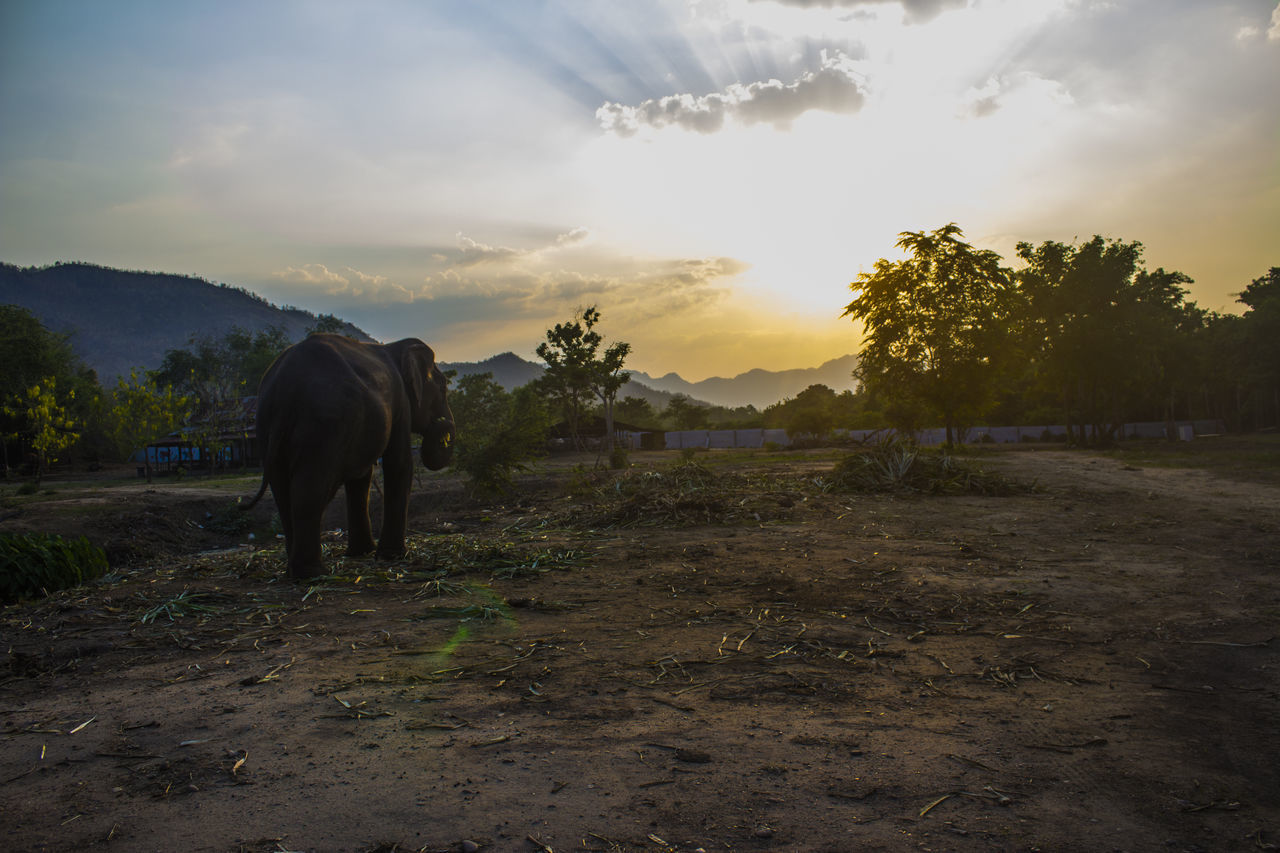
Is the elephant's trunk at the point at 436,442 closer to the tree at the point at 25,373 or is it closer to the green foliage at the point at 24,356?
the tree at the point at 25,373

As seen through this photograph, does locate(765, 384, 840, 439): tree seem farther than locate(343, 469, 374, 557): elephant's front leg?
Yes

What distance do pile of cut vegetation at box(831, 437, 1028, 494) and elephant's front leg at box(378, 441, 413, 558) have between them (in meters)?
9.77

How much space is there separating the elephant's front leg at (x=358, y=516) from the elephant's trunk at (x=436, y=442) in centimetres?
107

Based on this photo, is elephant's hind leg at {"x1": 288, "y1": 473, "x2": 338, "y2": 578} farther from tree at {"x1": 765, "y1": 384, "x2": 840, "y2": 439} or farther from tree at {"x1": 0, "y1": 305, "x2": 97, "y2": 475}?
tree at {"x1": 765, "y1": 384, "x2": 840, "y2": 439}

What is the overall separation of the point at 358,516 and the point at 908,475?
11565 mm

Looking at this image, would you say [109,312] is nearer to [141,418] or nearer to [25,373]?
[25,373]

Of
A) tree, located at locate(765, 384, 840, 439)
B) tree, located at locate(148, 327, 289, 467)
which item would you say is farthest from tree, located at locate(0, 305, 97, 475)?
tree, located at locate(765, 384, 840, 439)

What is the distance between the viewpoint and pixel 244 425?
4197 cm

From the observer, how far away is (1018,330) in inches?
1280

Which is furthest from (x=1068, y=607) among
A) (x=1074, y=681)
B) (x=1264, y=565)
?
(x=1264, y=565)

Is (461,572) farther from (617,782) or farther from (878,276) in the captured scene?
(878,276)

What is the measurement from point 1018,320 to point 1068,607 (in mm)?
32934

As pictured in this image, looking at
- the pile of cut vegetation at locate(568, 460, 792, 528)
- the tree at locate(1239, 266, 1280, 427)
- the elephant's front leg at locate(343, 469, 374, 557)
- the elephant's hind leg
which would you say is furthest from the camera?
the tree at locate(1239, 266, 1280, 427)

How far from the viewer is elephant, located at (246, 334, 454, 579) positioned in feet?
23.0
